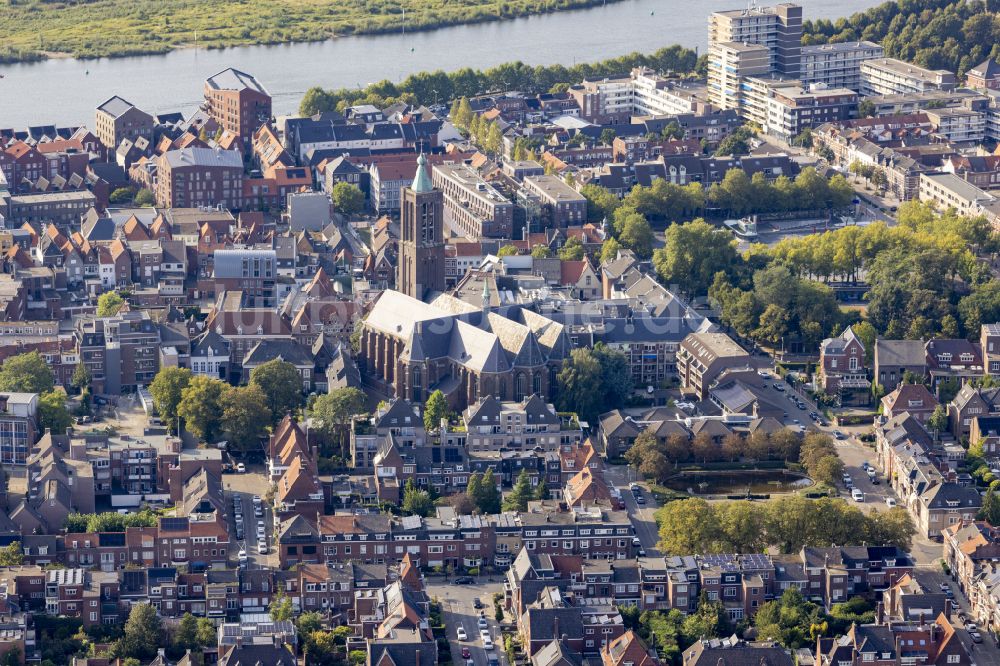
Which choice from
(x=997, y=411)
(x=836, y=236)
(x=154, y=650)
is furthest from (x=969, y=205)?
(x=154, y=650)

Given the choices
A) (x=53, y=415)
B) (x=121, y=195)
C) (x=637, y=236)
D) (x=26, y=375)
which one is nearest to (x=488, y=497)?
(x=53, y=415)

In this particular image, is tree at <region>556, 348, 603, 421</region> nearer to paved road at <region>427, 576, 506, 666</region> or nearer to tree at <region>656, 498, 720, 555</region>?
tree at <region>656, 498, 720, 555</region>

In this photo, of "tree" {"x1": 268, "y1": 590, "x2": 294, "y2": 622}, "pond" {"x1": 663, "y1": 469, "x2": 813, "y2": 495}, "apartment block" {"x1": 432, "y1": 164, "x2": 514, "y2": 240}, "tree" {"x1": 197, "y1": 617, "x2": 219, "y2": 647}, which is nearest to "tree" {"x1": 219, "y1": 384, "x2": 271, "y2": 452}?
"tree" {"x1": 268, "y1": 590, "x2": 294, "y2": 622}

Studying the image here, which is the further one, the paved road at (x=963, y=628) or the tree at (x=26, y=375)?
the tree at (x=26, y=375)

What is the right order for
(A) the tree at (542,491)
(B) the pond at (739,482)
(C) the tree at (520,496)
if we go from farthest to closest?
(B) the pond at (739,482), (A) the tree at (542,491), (C) the tree at (520,496)

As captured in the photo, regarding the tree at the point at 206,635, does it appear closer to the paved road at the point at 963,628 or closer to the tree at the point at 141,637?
the tree at the point at 141,637

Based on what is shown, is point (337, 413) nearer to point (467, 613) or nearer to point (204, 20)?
point (467, 613)

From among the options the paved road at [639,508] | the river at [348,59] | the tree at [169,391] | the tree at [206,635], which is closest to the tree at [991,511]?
the paved road at [639,508]

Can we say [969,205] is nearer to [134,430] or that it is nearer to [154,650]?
[134,430]
